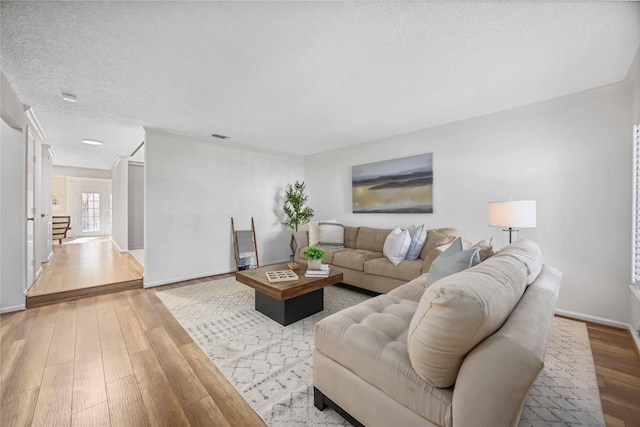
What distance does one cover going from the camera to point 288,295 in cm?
240

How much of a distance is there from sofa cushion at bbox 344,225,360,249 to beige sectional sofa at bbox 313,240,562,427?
297 cm

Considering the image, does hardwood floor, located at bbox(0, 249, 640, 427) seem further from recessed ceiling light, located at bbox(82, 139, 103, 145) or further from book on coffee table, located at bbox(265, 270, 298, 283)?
recessed ceiling light, located at bbox(82, 139, 103, 145)

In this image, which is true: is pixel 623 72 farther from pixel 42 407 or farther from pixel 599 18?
pixel 42 407

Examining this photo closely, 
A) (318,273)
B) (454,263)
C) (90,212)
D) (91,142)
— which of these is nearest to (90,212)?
(90,212)

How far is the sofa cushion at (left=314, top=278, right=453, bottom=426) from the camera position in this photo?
1021mm

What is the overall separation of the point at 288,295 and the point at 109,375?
141 cm

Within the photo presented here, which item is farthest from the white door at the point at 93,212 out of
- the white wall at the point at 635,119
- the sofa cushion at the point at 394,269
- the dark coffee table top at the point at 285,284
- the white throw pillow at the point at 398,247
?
the white wall at the point at 635,119

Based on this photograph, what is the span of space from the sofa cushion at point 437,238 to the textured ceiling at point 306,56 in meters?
1.56

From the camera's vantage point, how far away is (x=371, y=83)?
2.46 meters

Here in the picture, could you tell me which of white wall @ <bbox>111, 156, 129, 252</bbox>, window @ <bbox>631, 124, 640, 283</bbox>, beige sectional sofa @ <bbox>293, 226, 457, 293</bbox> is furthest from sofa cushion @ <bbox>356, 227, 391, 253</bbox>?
white wall @ <bbox>111, 156, 129, 252</bbox>

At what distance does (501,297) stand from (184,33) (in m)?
2.42

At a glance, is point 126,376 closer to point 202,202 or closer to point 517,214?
point 202,202

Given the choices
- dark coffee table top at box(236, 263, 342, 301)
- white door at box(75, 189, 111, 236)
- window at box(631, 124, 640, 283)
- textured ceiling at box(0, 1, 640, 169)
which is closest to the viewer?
textured ceiling at box(0, 1, 640, 169)

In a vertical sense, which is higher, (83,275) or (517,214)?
(517,214)
